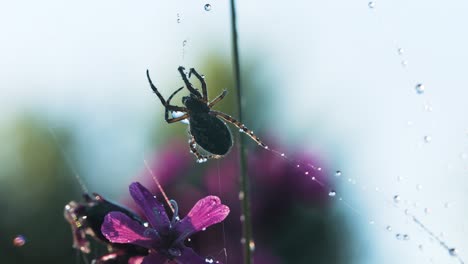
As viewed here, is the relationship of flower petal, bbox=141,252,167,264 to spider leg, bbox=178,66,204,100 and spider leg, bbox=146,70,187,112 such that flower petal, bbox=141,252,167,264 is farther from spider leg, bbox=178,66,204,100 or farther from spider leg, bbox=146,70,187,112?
spider leg, bbox=178,66,204,100

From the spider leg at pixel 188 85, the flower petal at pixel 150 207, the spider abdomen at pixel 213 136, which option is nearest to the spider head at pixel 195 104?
the spider leg at pixel 188 85

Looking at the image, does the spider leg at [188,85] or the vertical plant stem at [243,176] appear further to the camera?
the spider leg at [188,85]

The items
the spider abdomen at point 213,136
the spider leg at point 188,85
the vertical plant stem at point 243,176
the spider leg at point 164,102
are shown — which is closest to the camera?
the vertical plant stem at point 243,176

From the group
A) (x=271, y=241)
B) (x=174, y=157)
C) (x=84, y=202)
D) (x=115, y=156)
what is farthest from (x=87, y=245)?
(x=115, y=156)

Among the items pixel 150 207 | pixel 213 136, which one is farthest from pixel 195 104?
pixel 150 207

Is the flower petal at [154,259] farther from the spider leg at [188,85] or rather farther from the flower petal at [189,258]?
the spider leg at [188,85]
